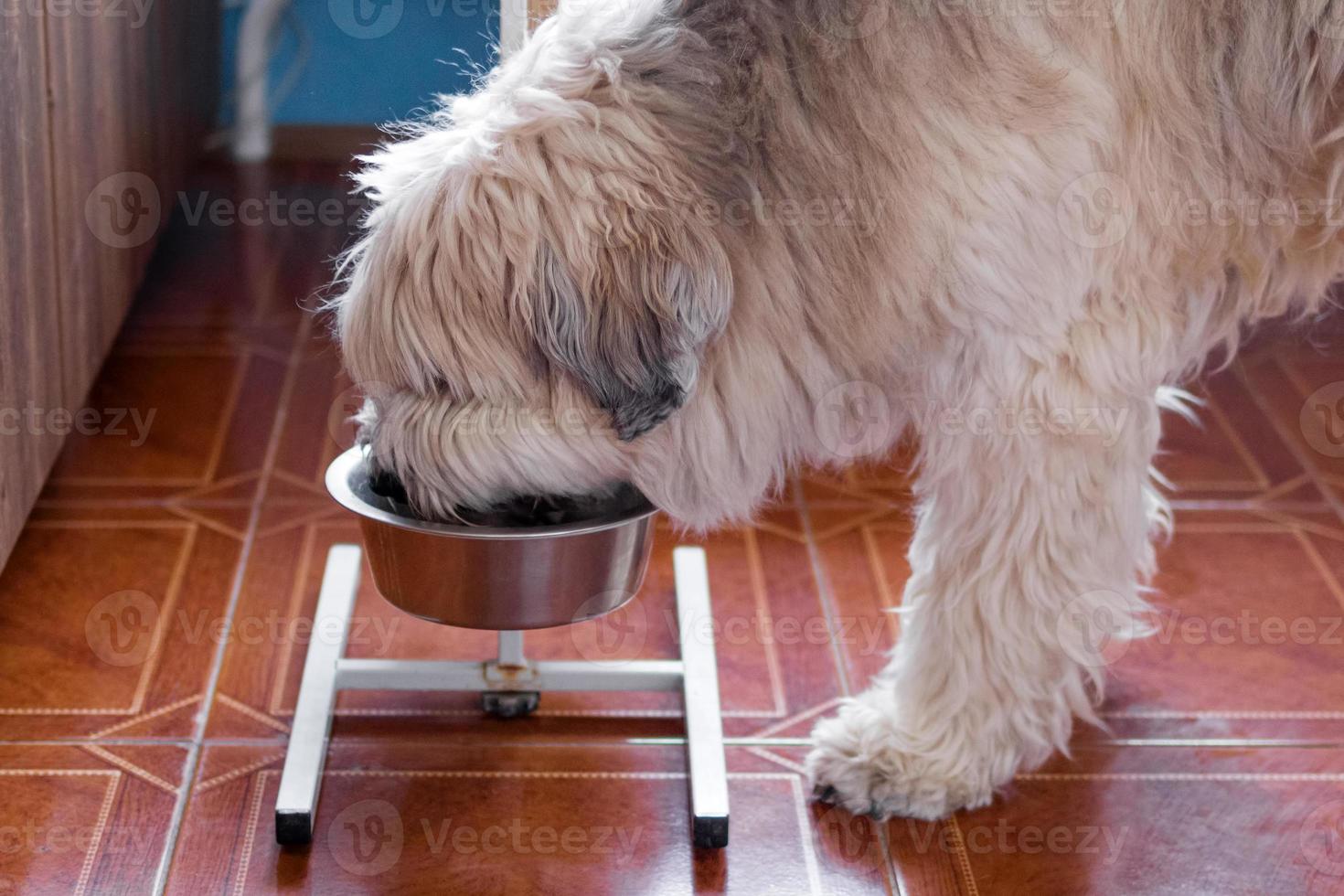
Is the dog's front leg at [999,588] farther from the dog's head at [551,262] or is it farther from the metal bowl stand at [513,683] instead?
the dog's head at [551,262]

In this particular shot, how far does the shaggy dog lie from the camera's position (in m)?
1.36

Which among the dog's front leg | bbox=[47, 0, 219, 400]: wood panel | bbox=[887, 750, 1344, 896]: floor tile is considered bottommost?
bbox=[887, 750, 1344, 896]: floor tile

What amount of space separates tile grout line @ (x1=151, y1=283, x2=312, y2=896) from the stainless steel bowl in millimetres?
353

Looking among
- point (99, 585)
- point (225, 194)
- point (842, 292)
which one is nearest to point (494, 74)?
point (842, 292)

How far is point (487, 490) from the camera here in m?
1.46

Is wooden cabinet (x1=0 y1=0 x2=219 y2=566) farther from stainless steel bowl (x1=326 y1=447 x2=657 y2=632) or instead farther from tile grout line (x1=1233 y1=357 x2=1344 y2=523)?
tile grout line (x1=1233 y1=357 x2=1344 y2=523)

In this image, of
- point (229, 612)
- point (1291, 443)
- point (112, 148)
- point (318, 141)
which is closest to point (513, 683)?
point (229, 612)

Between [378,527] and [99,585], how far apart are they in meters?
0.71

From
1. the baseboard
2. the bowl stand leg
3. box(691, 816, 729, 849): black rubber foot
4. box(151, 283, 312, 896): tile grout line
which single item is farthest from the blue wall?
box(691, 816, 729, 849): black rubber foot

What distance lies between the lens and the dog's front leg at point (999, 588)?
150cm

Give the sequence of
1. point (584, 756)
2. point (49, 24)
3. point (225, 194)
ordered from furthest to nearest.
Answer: point (225, 194)
point (49, 24)
point (584, 756)

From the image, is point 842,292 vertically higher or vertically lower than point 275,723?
higher

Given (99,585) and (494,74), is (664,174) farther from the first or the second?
(99,585)

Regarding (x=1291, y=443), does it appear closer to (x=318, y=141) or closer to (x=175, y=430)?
(x=175, y=430)
